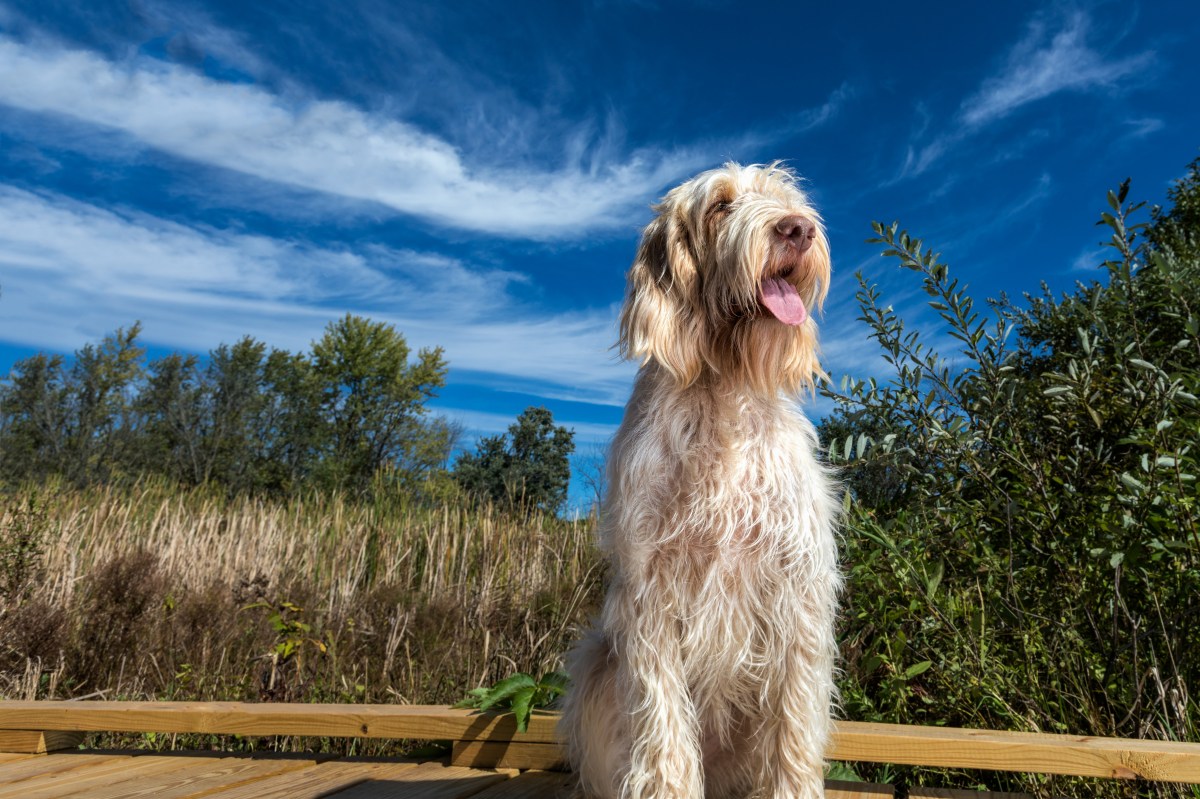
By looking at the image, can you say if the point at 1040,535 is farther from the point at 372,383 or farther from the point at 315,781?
the point at 372,383

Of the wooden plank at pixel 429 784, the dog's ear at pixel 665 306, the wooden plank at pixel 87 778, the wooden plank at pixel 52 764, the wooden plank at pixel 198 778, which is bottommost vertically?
the wooden plank at pixel 52 764

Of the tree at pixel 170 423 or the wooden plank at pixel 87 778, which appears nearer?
the wooden plank at pixel 87 778

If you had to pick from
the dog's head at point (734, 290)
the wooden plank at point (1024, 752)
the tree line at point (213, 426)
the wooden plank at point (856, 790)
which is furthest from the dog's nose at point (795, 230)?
the tree line at point (213, 426)

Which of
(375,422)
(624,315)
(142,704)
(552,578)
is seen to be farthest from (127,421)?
(624,315)

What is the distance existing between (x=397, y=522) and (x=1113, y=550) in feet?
23.6

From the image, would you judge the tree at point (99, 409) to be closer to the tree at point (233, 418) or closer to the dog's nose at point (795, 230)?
the tree at point (233, 418)

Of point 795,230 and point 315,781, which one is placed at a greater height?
point 795,230

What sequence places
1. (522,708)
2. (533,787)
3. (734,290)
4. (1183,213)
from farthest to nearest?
(1183,213) → (522,708) → (533,787) → (734,290)

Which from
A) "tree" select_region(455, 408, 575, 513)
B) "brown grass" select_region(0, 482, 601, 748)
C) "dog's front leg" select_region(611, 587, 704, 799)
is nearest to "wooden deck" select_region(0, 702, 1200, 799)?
"dog's front leg" select_region(611, 587, 704, 799)

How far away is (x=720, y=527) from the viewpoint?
226 cm

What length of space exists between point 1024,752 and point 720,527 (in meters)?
1.33

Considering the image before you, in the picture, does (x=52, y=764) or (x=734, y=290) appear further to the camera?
(x=52, y=764)

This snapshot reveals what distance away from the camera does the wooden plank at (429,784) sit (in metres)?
2.86

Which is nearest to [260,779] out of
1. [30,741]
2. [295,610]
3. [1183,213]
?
[30,741]
